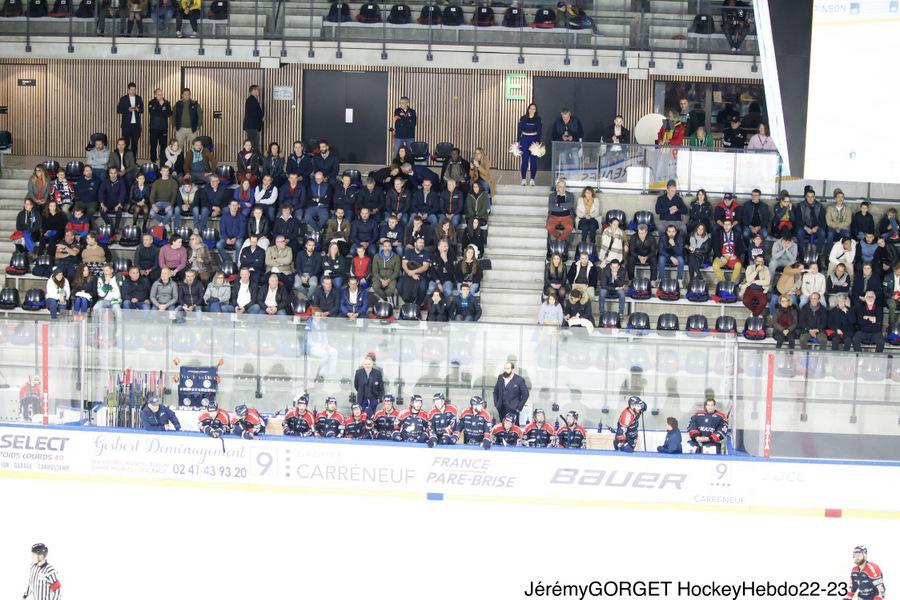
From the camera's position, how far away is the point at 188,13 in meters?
23.6

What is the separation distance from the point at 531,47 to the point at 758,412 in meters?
9.68

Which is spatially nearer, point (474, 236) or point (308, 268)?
point (308, 268)

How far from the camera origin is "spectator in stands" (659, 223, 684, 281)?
2045cm

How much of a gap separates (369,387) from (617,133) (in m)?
8.01

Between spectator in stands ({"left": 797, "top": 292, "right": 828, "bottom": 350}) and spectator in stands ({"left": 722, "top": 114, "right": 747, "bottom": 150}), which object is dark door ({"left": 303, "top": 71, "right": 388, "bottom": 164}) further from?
spectator in stands ({"left": 797, "top": 292, "right": 828, "bottom": 350})

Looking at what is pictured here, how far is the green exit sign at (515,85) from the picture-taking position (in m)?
25.0

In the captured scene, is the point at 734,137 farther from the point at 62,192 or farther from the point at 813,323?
the point at 62,192

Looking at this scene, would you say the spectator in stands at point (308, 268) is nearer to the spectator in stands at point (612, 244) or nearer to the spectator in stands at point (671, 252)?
the spectator in stands at point (612, 244)

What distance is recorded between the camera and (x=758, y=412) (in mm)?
15875

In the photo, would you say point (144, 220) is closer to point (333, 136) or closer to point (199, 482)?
point (333, 136)

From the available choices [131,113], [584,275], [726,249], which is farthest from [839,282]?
[131,113]

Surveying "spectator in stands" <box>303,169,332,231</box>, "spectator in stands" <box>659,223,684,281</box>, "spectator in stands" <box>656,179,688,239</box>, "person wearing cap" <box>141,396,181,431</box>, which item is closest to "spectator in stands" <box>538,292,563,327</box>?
"spectator in stands" <box>659,223,684,281</box>

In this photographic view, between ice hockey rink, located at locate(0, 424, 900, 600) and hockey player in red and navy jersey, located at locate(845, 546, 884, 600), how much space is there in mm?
155

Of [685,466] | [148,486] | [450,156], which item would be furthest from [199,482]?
[450,156]
